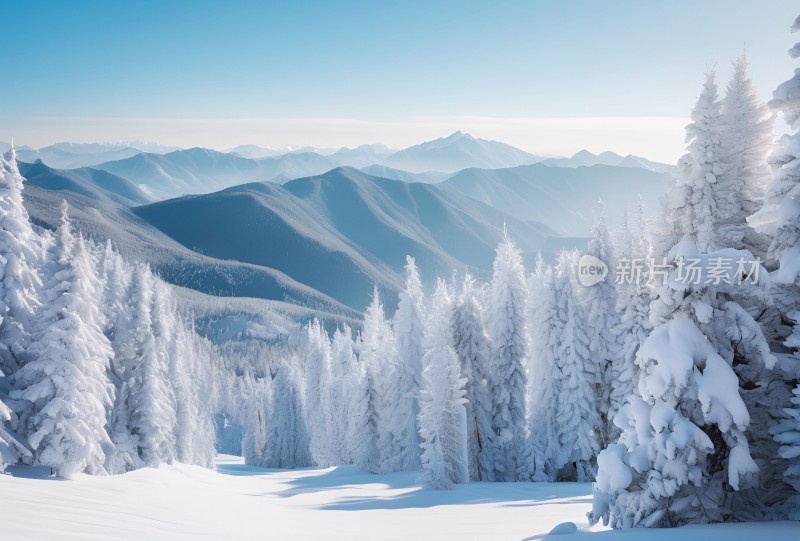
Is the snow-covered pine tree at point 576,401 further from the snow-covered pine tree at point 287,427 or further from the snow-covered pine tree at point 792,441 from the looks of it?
the snow-covered pine tree at point 287,427

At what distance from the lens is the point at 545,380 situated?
111ft

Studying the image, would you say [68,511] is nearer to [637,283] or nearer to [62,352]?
[62,352]

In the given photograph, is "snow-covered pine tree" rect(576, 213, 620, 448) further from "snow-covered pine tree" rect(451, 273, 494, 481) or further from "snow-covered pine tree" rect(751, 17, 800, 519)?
"snow-covered pine tree" rect(751, 17, 800, 519)

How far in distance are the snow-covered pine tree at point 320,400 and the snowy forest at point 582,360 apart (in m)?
17.7

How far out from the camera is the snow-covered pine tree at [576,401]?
106ft

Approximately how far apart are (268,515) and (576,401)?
2152 centimetres

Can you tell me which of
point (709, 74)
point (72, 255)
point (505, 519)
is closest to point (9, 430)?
point (72, 255)

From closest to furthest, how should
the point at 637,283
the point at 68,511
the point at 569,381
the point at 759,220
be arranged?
the point at 68,511 → the point at 759,220 → the point at 637,283 → the point at 569,381

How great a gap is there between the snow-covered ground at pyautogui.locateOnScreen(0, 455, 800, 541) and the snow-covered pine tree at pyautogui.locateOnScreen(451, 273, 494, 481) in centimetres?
870

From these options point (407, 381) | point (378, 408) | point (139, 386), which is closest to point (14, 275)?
point (139, 386)

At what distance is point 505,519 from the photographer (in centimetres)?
1673

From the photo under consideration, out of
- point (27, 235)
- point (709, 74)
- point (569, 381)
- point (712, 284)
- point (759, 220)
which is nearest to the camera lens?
point (712, 284)

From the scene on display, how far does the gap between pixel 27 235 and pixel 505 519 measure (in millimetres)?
20451

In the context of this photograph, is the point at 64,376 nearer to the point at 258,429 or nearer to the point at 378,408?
the point at 378,408
